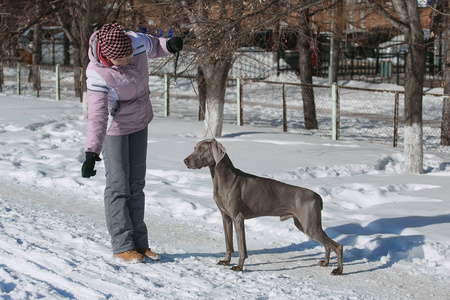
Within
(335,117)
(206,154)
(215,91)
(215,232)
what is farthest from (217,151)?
(335,117)

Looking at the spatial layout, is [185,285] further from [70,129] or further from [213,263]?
[70,129]

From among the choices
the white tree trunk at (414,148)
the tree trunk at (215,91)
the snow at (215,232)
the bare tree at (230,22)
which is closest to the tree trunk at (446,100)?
the snow at (215,232)

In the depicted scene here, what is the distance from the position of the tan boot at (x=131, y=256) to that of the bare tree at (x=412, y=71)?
5733mm

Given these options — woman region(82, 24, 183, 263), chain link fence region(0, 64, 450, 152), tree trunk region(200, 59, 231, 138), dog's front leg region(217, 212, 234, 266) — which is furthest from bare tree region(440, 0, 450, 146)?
woman region(82, 24, 183, 263)

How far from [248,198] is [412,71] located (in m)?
5.70

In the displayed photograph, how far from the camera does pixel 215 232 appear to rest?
Answer: 6527mm

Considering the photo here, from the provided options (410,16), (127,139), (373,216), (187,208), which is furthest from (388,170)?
(127,139)

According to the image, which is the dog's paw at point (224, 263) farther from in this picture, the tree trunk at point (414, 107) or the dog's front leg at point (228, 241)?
the tree trunk at point (414, 107)

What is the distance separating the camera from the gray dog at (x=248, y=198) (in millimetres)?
5227

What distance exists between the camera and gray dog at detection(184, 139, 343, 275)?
5.23 meters

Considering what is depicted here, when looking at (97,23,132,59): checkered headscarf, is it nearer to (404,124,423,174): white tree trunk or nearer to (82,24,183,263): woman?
(82,24,183,263): woman

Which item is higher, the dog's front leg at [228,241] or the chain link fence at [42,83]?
the chain link fence at [42,83]

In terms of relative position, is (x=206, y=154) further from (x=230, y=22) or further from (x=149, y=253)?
(x=230, y=22)

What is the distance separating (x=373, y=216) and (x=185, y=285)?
9.52ft
